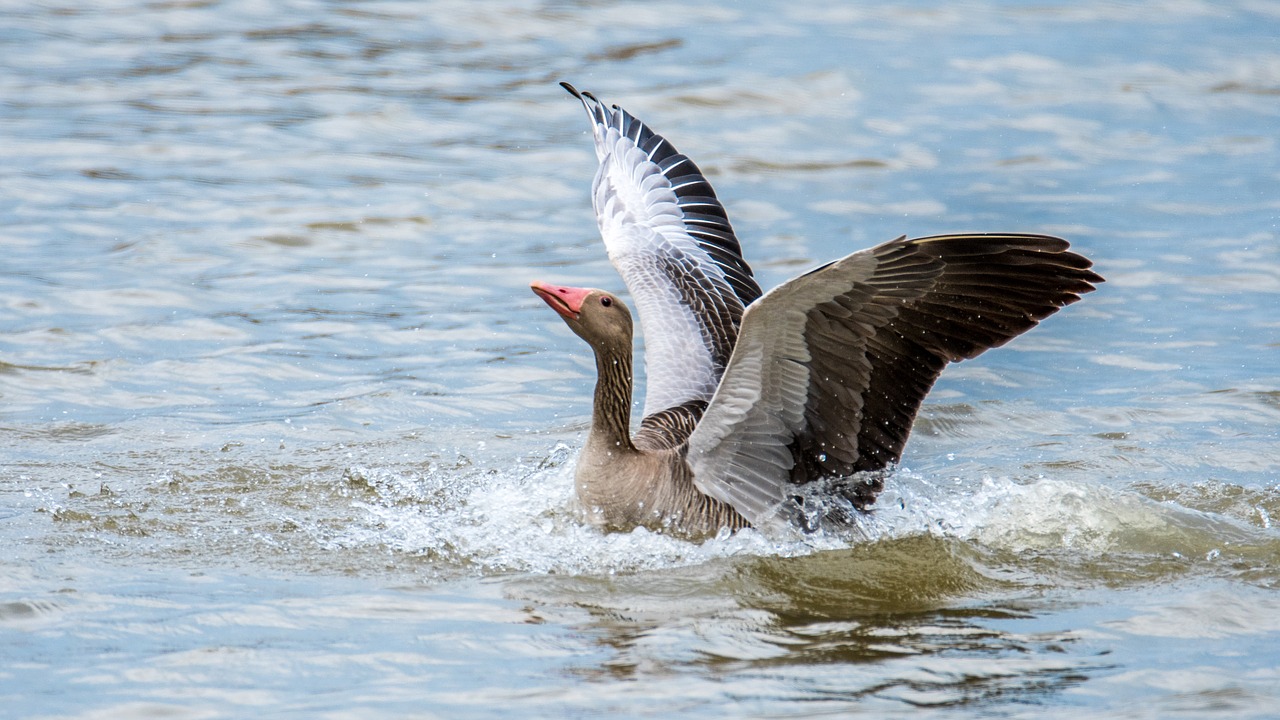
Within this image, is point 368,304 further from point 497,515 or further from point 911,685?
point 911,685

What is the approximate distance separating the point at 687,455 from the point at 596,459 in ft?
1.35

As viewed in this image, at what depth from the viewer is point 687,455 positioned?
6684 millimetres

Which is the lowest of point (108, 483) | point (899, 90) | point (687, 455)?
point (108, 483)

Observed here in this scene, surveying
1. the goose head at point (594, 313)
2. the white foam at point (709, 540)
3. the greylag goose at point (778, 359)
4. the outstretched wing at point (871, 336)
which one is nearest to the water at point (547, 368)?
the white foam at point (709, 540)

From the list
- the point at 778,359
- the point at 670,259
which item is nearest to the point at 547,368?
the point at 670,259

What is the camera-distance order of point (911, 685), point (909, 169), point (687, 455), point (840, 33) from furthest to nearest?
point (840, 33) < point (909, 169) < point (687, 455) < point (911, 685)

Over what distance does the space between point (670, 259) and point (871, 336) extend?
2218 millimetres

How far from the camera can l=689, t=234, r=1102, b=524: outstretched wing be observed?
5.80m

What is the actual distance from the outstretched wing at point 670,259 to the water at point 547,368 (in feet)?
2.92

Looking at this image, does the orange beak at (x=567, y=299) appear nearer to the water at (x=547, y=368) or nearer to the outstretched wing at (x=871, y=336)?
the outstretched wing at (x=871, y=336)

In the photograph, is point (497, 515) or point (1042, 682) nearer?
point (1042, 682)

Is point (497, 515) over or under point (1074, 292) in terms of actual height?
under

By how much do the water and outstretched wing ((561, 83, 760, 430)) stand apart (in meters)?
0.89

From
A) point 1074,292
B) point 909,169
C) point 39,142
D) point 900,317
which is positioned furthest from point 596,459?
point 39,142
